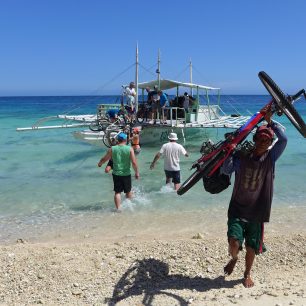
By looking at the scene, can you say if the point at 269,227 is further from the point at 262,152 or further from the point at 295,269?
the point at 262,152

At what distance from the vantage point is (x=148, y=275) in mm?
4574

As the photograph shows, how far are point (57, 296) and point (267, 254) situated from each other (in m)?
2.63

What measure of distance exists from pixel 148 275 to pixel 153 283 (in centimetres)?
18

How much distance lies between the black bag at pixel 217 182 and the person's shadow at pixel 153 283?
3.39 feet

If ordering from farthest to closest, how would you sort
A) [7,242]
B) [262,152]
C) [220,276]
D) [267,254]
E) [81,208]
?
[81,208], [7,242], [267,254], [220,276], [262,152]

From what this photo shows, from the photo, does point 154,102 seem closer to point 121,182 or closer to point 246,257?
point 121,182

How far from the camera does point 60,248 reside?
5504 mm

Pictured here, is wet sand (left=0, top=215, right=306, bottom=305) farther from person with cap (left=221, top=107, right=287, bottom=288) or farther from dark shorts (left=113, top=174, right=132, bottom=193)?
dark shorts (left=113, top=174, right=132, bottom=193)

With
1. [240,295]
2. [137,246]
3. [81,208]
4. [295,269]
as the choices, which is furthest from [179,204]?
[240,295]

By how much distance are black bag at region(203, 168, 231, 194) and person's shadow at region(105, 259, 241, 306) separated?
1.03 metres

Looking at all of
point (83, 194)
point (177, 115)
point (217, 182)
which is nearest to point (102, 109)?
point (177, 115)

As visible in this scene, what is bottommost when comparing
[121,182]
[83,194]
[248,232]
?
[83,194]

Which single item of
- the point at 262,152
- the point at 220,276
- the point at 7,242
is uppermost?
the point at 262,152

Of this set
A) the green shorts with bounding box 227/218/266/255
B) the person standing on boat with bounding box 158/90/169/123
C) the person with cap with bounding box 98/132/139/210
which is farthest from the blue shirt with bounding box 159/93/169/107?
the green shorts with bounding box 227/218/266/255
